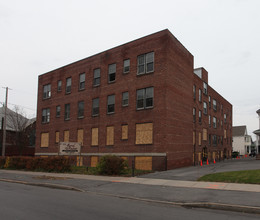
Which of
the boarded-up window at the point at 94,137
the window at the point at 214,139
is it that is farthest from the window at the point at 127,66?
the window at the point at 214,139

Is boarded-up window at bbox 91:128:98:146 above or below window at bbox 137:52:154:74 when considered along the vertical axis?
below

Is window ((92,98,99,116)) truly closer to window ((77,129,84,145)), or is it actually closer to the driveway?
window ((77,129,84,145))

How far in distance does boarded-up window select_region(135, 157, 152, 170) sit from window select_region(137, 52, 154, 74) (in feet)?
27.7

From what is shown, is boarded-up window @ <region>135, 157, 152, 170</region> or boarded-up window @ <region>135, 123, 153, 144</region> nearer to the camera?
boarded-up window @ <region>135, 157, 152, 170</region>

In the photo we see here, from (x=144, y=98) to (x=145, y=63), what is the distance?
3530mm

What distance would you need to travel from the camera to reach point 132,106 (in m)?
27.1

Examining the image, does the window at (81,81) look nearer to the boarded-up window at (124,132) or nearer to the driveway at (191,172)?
the boarded-up window at (124,132)

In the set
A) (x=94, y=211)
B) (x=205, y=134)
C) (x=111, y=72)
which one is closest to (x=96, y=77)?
(x=111, y=72)

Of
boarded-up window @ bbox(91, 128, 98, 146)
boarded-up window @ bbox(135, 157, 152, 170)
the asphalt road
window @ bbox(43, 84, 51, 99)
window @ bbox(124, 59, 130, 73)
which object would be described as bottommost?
the asphalt road

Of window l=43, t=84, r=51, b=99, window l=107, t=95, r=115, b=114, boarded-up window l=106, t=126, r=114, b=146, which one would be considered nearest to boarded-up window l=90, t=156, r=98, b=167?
boarded-up window l=106, t=126, r=114, b=146

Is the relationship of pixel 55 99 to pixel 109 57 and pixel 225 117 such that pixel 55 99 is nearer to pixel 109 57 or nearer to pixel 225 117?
pixel 109 57

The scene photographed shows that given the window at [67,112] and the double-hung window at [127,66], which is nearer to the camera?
the double-hung window at [127,66]

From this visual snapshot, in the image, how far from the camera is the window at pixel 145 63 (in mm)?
26391

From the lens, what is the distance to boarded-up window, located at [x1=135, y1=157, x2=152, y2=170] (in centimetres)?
2495
